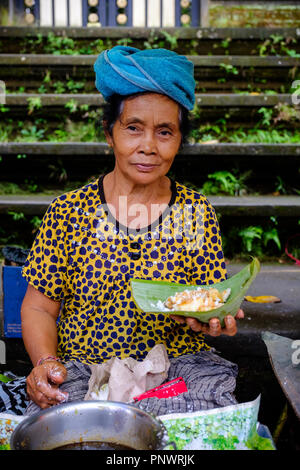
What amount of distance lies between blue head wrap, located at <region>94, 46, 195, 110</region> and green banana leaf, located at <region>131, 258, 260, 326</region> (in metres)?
0.68

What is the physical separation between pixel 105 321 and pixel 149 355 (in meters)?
0.22

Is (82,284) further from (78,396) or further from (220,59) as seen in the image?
(220,59)

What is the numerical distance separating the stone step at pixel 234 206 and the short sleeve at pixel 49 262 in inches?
78.4

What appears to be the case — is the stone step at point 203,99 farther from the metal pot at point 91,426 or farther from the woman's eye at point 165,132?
the metal pot at point 91,426

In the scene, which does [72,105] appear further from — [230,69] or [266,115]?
[266,115]

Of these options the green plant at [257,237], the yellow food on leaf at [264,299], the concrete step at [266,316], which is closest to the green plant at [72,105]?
the green plant at [257,237]

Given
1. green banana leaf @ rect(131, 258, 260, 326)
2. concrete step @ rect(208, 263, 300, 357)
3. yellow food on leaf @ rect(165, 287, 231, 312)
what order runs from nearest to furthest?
green banana leaf @ rect(131, 258, 260, 326)
yellow food on leaf @ rect(165, 287, 231, 312)
concrete step @ rect(208, 263, 300, 357)

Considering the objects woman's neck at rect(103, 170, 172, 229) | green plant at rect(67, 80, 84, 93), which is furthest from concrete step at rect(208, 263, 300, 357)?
green plant at rect(67, 80, 84, 93)

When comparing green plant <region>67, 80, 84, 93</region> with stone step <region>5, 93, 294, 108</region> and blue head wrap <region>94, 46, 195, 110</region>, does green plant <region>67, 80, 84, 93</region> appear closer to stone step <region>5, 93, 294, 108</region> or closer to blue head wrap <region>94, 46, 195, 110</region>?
stone step <region>5, 93, 294, 108</region>

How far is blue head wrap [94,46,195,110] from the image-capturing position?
182cm

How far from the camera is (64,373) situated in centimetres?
168

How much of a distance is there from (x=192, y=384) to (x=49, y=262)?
0.69 metres

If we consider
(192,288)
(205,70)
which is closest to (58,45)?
(205,70)

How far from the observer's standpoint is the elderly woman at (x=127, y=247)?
1.86 meters
